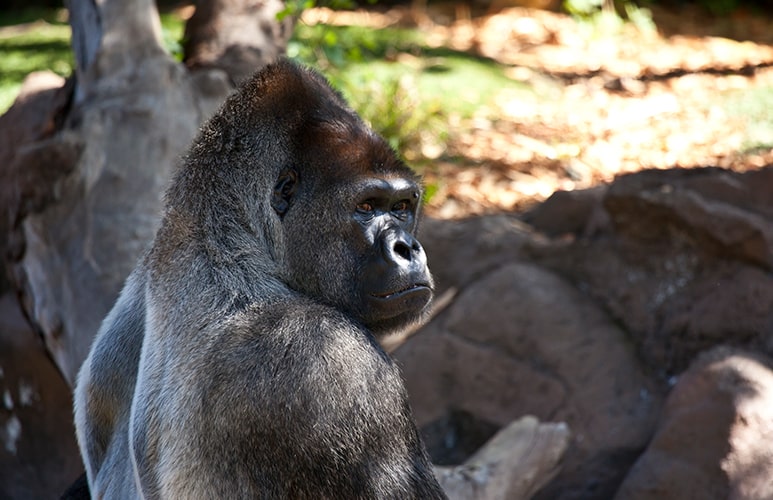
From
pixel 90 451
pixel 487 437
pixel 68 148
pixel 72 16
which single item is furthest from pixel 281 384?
pixel 72 16

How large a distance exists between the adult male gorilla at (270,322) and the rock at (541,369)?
1488 millimetres

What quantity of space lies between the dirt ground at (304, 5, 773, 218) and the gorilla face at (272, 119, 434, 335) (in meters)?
3.18

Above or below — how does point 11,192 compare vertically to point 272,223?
below

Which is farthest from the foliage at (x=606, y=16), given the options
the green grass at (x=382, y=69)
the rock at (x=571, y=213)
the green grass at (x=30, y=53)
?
the rock at (x=571, y=213)

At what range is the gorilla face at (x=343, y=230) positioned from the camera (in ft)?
8.93

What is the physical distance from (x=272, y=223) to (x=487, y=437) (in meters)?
1.86

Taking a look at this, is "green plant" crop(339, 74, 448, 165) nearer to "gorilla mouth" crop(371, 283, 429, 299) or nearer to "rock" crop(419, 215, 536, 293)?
"rock" crop(419, 215, 536, 293)

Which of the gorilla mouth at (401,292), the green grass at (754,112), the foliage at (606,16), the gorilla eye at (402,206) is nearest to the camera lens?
the gorilla mouth at (401,292)

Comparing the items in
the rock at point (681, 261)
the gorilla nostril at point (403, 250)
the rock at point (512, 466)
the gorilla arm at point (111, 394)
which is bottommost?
the rock at point (512, 466)

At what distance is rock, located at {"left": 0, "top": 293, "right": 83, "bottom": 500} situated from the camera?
435 centimetres

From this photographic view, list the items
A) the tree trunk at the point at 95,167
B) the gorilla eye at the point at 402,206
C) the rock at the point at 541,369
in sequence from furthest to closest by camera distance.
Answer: the tree trunk at the point at 95,167, the rock at the point at 541,369, the gorilla eye at the point at 402,206

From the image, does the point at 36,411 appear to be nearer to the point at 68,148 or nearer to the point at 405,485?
the point at 68,148

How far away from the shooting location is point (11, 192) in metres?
4.47

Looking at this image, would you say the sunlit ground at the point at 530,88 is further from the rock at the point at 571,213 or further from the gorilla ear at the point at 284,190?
the gorilla ear at the point at 284,190
